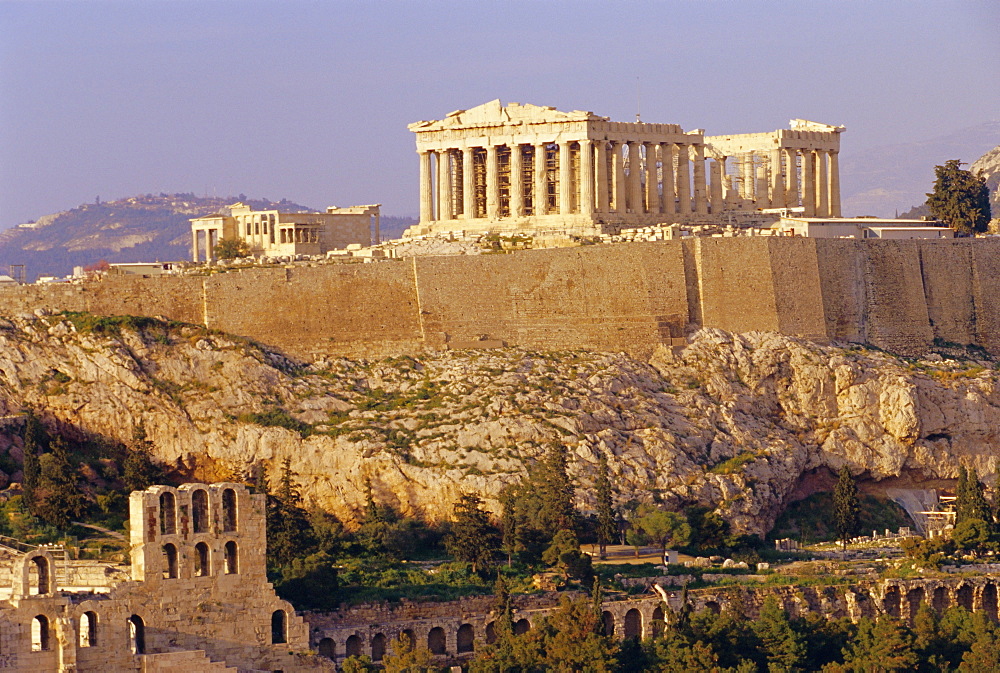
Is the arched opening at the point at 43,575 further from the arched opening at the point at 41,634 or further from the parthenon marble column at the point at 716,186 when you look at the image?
the parthenon marble column at the point at 716,186

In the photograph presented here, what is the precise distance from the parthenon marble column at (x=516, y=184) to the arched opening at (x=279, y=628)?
34559mm

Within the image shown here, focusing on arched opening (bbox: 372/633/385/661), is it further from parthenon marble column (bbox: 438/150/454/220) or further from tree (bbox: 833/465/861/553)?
parthenon marble column (bbox: 438/150/454/220)

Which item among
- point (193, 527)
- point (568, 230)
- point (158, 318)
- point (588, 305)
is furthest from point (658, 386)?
point (193, 527)

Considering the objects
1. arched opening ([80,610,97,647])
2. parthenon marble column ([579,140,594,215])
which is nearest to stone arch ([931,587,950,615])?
parthenon marble column ([579,140,594,215])

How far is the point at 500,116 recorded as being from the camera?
3551 inches

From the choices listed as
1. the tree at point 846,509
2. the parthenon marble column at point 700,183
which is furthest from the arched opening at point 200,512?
the parthenon marble column at point 700,183

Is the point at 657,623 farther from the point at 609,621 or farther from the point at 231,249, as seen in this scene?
the point at 231,249

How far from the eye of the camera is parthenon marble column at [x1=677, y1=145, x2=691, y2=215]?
92.2 meters

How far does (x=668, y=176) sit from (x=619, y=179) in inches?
117

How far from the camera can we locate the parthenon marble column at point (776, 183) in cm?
9781

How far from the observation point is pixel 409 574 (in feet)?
216

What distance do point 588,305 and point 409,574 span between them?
18.1 meters

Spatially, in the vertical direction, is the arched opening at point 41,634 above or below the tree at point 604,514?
below

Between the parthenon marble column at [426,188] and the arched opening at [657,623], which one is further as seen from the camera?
the parthenon marble column at [426,188]
